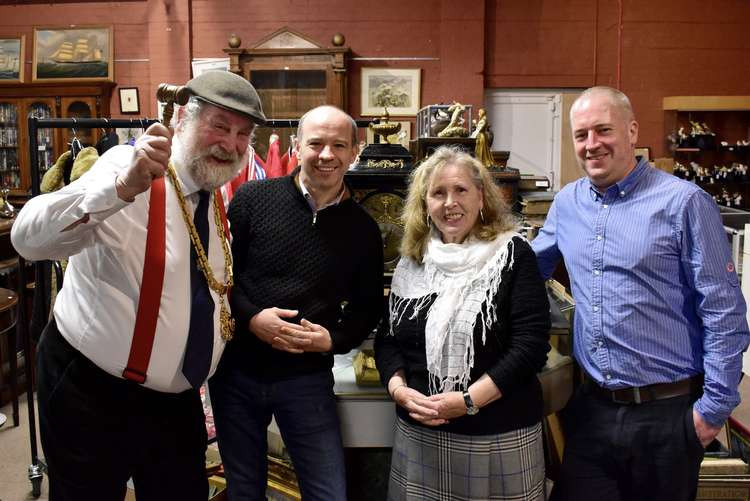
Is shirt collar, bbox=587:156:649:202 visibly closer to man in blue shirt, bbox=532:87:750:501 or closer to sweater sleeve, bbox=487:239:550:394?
man in blue shirt, bbox=532:87:750:501

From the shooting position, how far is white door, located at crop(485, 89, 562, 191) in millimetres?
7809

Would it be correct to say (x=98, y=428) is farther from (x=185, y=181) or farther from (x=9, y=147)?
(x=9, y=147)

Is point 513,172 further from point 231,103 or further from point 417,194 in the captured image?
point 231,103

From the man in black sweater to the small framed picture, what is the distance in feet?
21.8

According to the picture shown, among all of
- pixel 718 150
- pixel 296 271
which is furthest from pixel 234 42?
pixel 296 271

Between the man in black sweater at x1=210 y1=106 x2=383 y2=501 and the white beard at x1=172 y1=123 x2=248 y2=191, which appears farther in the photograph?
the man in black sweater at x1=210 y1=106 x2=383 y2=501

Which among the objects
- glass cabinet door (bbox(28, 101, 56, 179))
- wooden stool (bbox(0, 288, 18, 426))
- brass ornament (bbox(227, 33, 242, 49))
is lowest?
wooden stool (bbox(0, 288, 18, 426))

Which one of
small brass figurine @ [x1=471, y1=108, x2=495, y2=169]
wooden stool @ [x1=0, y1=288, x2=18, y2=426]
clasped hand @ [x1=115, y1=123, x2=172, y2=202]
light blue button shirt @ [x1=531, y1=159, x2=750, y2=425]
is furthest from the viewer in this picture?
wooden stool @ [x1=0, y1=288, x2=18, y2=426]

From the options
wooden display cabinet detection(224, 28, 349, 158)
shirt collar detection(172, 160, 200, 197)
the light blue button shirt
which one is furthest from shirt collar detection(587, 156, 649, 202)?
wooden display cabinet detection(224, 28, 349, 158)

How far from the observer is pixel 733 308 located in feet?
5.71

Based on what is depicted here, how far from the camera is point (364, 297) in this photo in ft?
6.43

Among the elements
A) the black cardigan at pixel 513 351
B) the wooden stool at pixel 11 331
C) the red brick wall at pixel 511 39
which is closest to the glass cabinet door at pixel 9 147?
the red brick wall at pixel 511 39

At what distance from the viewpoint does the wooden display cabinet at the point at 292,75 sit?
24.3ft

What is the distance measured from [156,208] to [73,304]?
0.31 m
